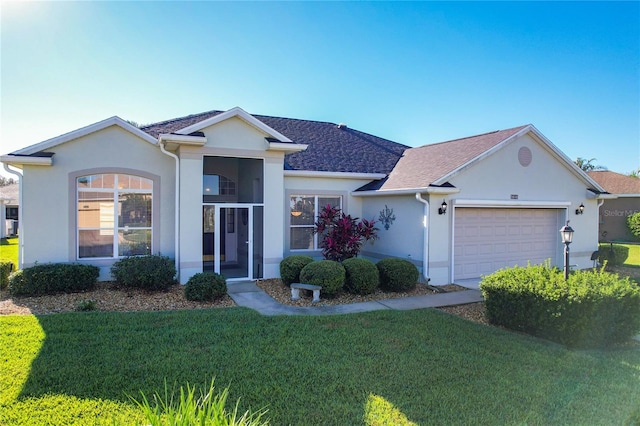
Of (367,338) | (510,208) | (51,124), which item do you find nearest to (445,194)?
(510,208)

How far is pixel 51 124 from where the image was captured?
1398 centimetres

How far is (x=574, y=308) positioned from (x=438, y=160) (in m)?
7.39

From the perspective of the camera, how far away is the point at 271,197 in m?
11.9

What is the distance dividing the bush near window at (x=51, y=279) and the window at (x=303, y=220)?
6.19 meters

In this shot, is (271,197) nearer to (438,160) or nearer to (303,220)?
(303,220)

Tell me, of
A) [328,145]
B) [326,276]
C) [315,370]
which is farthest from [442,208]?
[315,370]

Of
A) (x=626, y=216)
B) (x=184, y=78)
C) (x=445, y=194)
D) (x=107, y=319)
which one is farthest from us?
(x=626, y=216)

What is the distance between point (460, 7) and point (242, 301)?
950cm

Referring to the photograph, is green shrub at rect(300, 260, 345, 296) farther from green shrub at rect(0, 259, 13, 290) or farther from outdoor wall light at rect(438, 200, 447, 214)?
green shrub at rect(0, 259, 13, 290)

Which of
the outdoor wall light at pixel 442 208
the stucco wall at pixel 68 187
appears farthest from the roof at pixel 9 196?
the outdoor wall light at pixel 442 208

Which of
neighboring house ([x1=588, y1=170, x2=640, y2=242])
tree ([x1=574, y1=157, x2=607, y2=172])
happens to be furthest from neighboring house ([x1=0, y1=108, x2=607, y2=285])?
tree ([x1=574, y1=157, x2=607, y2=172])

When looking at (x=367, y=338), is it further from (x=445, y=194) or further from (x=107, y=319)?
(x=445, y=194)

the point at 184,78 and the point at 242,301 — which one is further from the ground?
the point at 184,78

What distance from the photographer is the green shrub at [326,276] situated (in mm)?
9820
